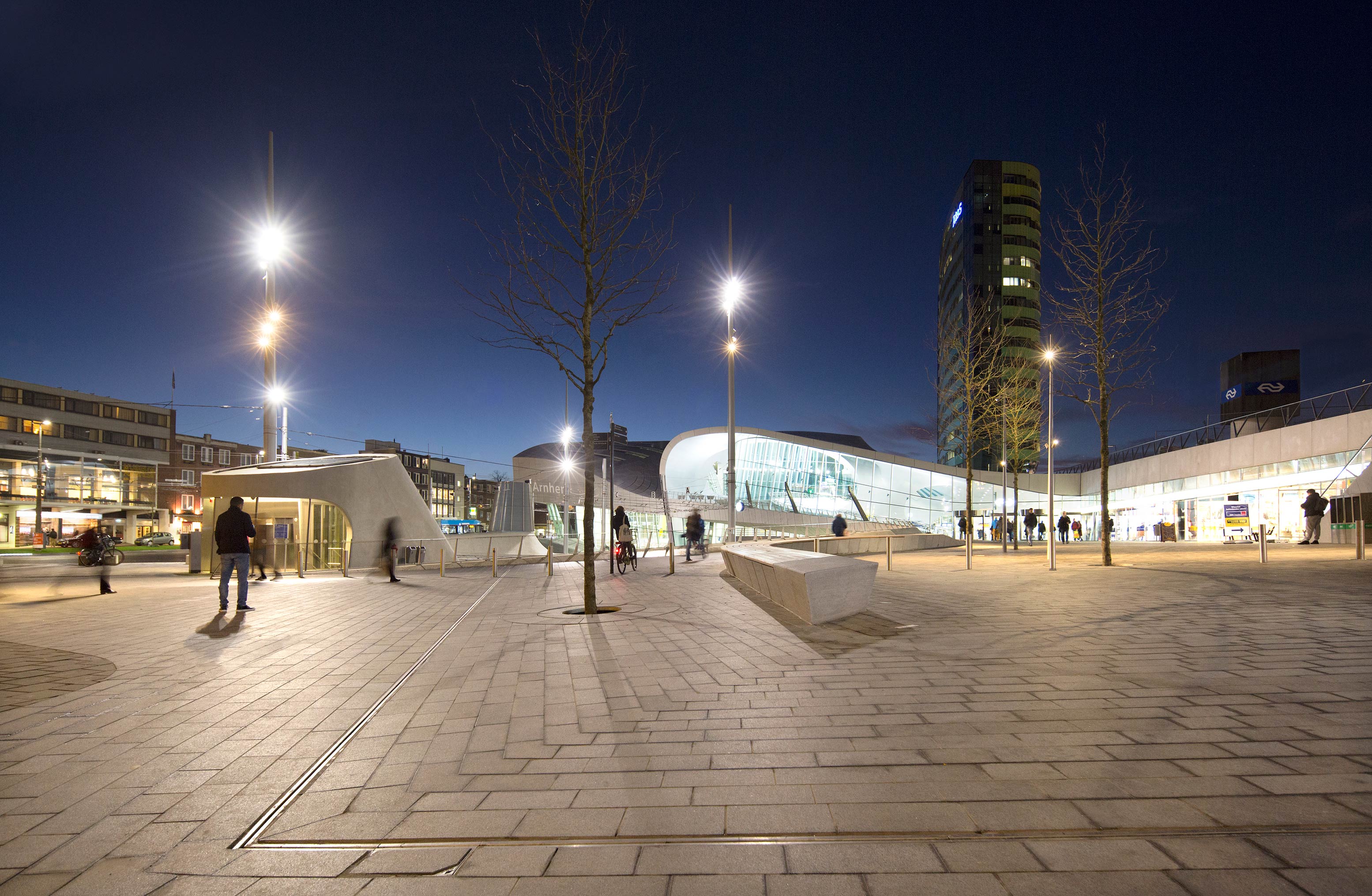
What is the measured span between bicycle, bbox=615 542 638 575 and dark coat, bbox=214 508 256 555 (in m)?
9.77

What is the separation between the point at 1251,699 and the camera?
5062mm

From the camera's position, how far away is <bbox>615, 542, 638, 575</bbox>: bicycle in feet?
65.0

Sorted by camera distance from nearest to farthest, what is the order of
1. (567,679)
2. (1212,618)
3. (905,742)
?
(905,742) → (567,679) → (1212,618)

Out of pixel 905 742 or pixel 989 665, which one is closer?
pixel 905 742

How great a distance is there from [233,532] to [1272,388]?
248 ft

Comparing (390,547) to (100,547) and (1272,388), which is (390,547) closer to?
(100,547)

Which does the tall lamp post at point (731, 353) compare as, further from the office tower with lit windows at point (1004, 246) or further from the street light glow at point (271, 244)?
the office tower with lit windows at point (1004, 246)

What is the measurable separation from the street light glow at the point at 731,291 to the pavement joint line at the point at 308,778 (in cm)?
1978

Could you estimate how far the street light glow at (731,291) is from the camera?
25.1m

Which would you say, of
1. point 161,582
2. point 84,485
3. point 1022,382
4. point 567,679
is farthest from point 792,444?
point 84,485

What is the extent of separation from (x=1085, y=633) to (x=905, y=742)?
4.61 meters

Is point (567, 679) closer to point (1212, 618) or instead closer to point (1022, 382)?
point (1212, 618)

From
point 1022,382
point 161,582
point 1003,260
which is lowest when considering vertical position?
point 161,582

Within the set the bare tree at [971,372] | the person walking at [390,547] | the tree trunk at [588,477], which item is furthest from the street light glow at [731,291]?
the tree trunk at [588,477]
